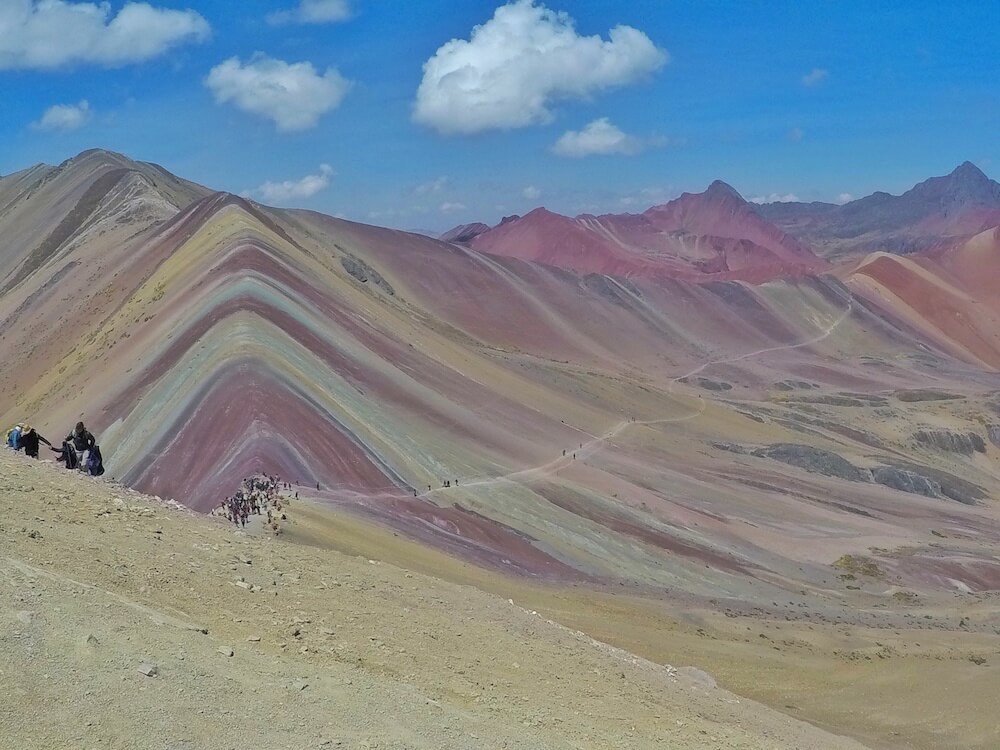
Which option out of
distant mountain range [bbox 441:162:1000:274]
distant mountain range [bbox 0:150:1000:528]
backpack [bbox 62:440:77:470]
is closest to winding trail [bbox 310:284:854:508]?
distant mountain range [bbox 0:150:1000:528]

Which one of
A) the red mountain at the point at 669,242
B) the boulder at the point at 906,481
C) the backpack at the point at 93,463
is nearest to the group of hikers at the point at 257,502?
the backpack at the point at 93,463

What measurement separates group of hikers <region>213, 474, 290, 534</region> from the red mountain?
102 meters

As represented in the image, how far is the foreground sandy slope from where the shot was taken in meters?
6.89

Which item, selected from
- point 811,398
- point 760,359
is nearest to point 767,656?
point 811,398

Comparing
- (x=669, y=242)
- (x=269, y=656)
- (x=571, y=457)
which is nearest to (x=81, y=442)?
(x=269, y=656)

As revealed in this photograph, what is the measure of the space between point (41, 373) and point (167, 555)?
138 feet

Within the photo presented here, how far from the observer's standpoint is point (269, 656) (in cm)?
863

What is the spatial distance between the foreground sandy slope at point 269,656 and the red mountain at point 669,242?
109 m

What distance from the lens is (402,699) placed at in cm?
859

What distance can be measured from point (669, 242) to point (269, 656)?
163356 mm

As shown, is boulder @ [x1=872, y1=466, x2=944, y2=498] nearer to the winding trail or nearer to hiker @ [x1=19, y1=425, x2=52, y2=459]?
the winding trail

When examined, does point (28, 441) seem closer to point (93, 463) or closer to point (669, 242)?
point (93, 463)

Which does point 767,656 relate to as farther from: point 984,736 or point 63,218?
point 63,218

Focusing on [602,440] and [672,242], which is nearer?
[602,440]
